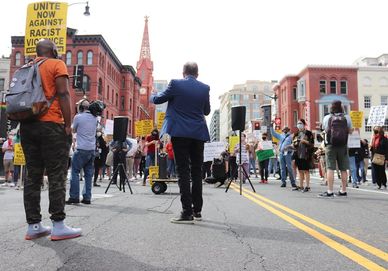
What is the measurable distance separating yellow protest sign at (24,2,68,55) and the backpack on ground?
7841 millimetres

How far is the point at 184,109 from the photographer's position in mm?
5320

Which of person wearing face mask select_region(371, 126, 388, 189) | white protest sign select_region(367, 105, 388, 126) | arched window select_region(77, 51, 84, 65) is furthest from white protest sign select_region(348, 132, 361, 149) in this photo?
arched window select_region(77, 51, 84, 65)

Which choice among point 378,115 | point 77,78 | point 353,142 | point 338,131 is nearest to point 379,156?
point 353,142

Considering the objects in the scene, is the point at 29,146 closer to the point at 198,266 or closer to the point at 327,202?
the point at 198,266

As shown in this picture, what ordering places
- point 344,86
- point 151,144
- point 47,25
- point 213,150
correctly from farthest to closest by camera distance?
point 344,86 → point 213,150 → point 151,144 → point 47,25

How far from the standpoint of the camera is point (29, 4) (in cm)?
1209

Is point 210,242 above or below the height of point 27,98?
below

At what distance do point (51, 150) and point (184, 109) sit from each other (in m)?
1.92

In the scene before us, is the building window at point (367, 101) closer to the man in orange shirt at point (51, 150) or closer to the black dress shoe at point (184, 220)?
the black dress shoe at point (184, 220)

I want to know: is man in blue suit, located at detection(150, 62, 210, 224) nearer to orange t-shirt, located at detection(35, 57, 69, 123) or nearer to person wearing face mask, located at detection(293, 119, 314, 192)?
orange t-shirt, located at detection(35, 57, 69, 123)

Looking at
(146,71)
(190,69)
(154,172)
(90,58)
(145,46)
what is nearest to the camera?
(190,69)

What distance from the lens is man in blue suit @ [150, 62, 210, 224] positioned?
521 cm

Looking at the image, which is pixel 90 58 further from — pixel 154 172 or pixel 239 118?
pixel 239 118

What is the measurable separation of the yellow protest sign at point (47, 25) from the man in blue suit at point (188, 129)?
7664 mm
